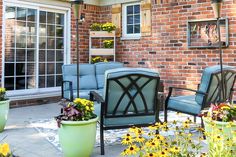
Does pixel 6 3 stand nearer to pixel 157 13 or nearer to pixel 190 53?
pixel 157 13

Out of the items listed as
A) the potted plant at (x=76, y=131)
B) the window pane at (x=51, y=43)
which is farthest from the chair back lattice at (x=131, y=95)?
the window pane at (x=51, y=43)

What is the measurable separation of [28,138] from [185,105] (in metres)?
2.36

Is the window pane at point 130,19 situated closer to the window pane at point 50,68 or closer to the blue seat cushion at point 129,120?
the window pane at point 50,68

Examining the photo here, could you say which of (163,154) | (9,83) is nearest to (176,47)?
(9,83)

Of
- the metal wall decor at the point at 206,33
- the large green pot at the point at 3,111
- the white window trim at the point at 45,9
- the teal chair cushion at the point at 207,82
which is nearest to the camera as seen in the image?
the teal chair cushion at the point at 207,82

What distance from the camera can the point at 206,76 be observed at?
3.96 meters

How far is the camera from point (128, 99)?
141 inches

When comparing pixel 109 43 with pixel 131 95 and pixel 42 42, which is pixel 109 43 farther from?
pixel 131 95

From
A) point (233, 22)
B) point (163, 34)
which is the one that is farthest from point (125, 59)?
point (233, 22)

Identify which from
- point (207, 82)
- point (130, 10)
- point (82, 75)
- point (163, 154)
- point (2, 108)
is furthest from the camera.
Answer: point (130, 10)

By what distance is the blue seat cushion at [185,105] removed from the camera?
4.05 meters

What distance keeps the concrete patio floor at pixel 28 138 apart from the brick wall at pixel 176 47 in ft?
8.94

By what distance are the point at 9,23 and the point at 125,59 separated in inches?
122

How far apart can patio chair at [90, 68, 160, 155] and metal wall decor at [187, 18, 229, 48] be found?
2.93 m
